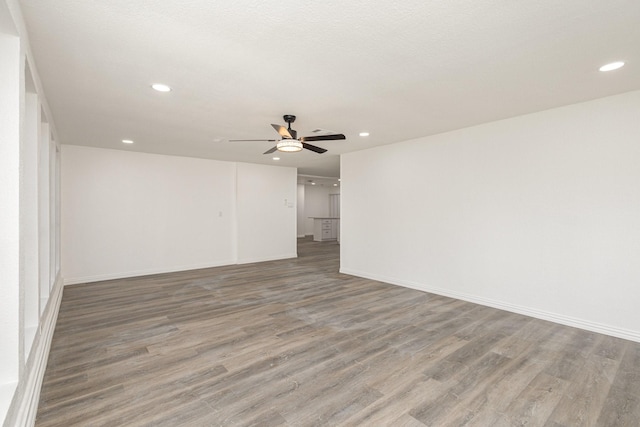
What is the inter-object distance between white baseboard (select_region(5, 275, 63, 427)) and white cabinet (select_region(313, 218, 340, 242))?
30.4 feet

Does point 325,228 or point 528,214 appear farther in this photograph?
point 325,228

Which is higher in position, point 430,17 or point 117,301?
point 430,17

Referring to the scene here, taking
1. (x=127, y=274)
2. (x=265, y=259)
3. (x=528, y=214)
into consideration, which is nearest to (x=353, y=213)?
(x=265, y=259)

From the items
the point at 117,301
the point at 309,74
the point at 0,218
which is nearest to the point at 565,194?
the point at 309,74

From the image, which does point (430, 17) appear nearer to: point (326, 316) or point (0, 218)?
point (0, 218)

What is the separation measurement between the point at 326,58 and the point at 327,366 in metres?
2.56

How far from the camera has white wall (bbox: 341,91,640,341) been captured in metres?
3.28

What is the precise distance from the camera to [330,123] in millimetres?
4184

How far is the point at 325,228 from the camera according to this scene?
39.7 ft

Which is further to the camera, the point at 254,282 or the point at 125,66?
the point at 254,282

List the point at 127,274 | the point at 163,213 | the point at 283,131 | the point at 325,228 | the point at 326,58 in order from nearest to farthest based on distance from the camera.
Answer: the point at 326,58 → the point at 283,131 → the point at 127,274 → the point at 163,213 → the point at 325,228

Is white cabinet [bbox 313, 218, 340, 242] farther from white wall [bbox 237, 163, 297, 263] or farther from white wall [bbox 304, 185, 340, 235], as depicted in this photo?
white wall [bbox 237, 163, 297, 263]

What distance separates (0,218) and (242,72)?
6.33 ft

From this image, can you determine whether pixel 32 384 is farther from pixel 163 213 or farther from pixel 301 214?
pixel 301 214
